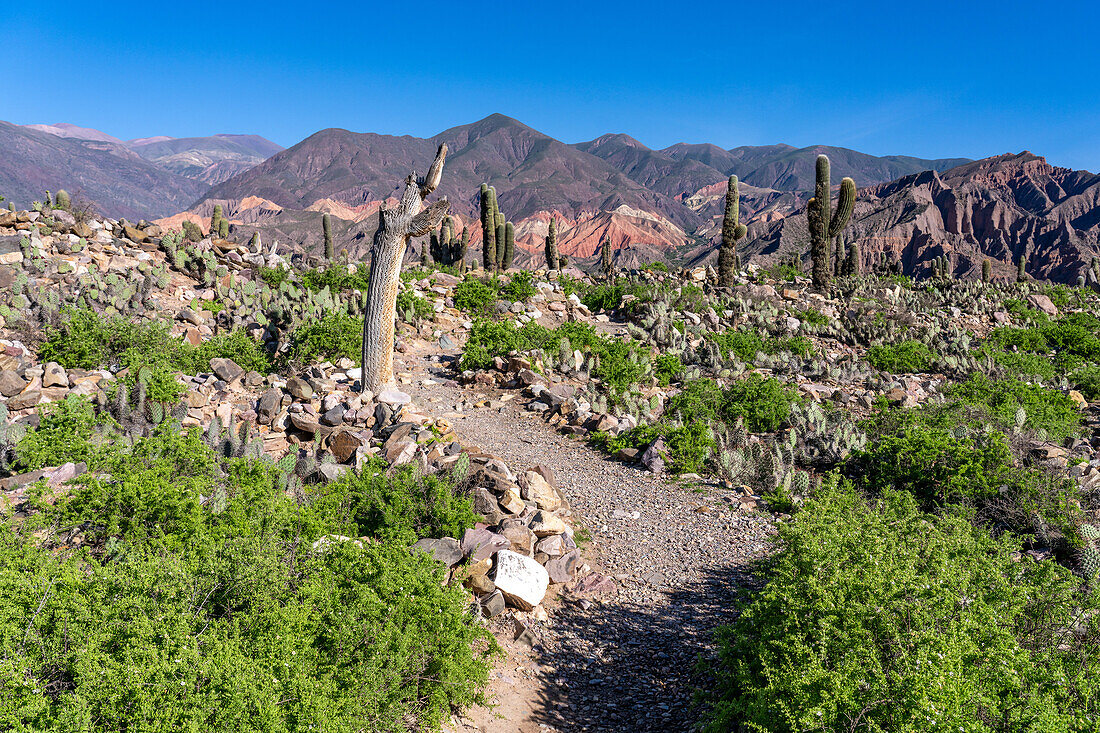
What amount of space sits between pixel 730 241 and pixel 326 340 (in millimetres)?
14710

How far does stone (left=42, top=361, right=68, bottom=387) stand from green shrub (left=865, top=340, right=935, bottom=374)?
14443 mm

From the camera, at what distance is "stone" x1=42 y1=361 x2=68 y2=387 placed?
25.4ft

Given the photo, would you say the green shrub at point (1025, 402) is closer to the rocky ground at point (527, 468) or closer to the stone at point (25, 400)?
the rocky ground at point (527, 468)

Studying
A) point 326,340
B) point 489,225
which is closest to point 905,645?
point 326,340

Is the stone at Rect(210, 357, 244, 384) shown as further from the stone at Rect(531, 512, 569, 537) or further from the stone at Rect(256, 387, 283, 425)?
the stone at Rect(531, 512, 569, 537)

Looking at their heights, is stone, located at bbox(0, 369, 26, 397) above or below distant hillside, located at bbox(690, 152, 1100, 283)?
below

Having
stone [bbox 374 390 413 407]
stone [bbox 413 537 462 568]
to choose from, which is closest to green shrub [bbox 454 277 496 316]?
stone [bbox 374 390 413 407]

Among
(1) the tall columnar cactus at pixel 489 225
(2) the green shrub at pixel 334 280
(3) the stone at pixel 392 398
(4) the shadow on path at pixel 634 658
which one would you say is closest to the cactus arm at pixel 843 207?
(1) the tall columnar cactus at pixel 489 225

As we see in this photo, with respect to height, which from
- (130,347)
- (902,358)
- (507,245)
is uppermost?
(507,245)

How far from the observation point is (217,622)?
9.72 feet

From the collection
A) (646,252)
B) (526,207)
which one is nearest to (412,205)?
(646,252)

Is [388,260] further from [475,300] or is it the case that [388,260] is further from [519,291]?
[519,291]

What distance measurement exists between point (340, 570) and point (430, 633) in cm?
68

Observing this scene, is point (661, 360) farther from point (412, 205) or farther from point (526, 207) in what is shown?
point (526, 207)
